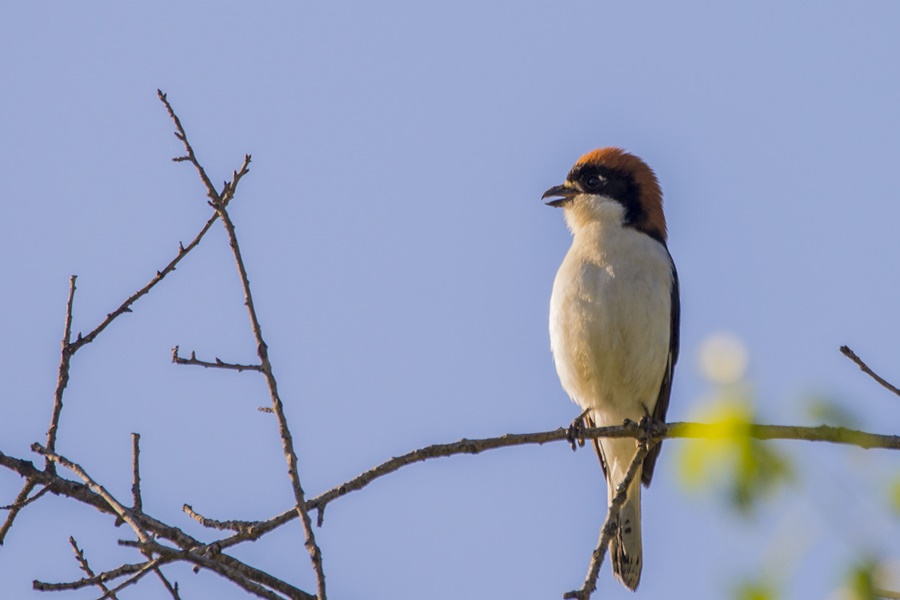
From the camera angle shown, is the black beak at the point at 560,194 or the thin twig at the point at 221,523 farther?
the black beak at the point at 560,194

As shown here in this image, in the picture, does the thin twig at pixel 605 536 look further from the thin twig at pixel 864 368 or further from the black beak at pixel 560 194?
the black beak at pixel 560 194

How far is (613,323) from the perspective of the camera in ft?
22.7

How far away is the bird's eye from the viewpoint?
27.5 feet

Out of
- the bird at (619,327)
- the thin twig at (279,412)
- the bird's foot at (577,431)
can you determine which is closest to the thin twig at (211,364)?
the thin twig at (279,412)

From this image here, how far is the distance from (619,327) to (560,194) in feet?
6.09

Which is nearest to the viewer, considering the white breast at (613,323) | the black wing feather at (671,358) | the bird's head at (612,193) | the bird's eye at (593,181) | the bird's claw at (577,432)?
the bird's claw at (577,432)

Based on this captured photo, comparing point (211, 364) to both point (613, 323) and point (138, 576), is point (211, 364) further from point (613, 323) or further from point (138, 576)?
point (613, 323)

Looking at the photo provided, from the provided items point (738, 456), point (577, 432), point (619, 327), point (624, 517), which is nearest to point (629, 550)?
point (624, 517)

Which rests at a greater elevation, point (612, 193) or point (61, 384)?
point (612, 193)

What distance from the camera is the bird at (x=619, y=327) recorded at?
6973 millimetres

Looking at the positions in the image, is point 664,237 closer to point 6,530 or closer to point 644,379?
point 644,379

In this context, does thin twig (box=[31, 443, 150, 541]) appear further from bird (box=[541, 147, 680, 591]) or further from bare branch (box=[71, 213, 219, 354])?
bird (box=[541, 147, 680, 591])

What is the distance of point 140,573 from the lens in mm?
3658


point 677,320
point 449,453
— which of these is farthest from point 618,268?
point 449,453
